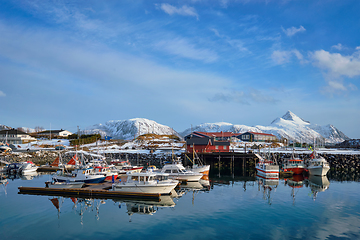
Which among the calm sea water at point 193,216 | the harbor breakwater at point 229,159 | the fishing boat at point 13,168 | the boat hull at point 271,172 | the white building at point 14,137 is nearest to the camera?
the calm sea water at point 193,216

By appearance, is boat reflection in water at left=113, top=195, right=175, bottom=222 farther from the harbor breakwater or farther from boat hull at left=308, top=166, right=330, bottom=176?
boat hull at left=308, top=166, right=330, bottom=176

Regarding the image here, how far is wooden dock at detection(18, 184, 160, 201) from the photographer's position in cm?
3066

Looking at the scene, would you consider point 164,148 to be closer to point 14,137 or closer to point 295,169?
point 295,169

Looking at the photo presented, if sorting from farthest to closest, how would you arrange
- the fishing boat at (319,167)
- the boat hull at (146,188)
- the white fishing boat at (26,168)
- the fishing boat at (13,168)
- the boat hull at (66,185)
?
the fishing boat at (13,168) < the white fishing boat at (26,168) < the fishing boat at (319,167) < the boat hull at (66,185) < the boat hull at (146,188)

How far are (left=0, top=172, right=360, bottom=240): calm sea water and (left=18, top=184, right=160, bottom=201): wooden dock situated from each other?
1325mm

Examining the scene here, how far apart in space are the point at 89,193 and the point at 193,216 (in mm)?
15650

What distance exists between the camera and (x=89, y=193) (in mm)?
32438

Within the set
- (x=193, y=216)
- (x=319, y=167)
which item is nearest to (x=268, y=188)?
(x=193, y=216)

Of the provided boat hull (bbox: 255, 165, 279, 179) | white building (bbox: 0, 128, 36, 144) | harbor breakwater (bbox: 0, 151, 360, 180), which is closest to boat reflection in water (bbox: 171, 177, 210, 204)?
boat hull (bbox: 255, 165, 279, 179)

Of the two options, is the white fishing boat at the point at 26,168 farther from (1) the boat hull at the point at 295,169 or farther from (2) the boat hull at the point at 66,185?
(1) the boat hull at the point at 295,169

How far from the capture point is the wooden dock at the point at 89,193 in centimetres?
3066

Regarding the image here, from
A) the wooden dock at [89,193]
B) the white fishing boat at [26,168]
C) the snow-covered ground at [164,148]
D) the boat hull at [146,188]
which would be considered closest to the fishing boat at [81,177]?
the wooden dock at [89,193]

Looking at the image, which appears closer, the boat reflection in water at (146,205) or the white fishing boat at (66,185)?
the boat reflection in water at (146,205)

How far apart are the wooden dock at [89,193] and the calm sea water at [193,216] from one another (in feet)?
4.35
